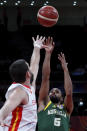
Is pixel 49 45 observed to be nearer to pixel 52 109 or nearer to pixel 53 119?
pixel 52 109

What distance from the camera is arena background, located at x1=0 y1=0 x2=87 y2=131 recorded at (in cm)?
1310

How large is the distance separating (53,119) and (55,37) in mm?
11477

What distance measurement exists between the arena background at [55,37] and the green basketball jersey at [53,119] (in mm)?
8336

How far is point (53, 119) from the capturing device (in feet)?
12.7

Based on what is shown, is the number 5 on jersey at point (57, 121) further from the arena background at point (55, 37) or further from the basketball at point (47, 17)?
the arena background at point (55, 37)

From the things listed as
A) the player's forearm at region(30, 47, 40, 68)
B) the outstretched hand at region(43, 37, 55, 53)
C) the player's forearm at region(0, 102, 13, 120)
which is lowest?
the outstretched hand at region(43, 37, 55, 53)

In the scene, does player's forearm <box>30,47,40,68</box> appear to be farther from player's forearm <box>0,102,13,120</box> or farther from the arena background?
the arena background

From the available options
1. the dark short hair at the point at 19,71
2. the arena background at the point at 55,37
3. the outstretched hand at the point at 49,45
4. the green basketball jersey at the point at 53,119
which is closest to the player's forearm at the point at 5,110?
the dark short hair at the point at 19,71

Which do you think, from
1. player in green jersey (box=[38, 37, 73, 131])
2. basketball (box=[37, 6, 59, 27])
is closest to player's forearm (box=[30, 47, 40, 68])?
player in green jersey (box=[38, 37, 73, 131])

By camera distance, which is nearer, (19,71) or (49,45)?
(19,71)

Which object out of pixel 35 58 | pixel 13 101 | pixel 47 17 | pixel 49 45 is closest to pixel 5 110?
pixel 13 101

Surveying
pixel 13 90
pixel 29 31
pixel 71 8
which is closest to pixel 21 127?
pixel 13 90

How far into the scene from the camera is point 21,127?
8.04 ft

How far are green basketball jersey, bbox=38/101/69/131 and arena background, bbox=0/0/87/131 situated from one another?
8.34 metres
